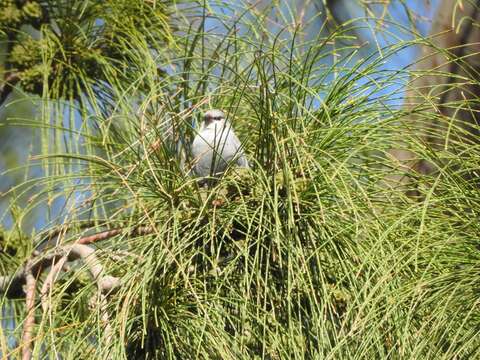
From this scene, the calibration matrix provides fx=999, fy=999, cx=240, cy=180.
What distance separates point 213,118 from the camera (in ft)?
5.41

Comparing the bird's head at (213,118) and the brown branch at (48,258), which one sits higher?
the bird's head at (213,118)

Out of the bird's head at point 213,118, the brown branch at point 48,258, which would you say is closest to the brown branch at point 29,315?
the brown branch at point 48,258

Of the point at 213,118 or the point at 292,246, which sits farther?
the point at 213,118

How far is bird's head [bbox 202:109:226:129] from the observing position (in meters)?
1.62

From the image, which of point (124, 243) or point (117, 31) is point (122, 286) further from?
point (117, 31)

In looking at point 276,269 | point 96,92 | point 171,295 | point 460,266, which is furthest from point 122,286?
point 96,92

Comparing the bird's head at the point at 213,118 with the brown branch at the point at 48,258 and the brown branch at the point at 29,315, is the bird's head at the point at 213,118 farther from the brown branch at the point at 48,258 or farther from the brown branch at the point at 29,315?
the brown branch at the point at 29,315

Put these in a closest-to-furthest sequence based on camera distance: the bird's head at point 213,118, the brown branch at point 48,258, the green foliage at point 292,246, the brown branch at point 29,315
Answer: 1. the green foliage at point 292,246
2. the brown branch at point 29,315
3. the brown branch at point 48,258
4. the bird's head at point 213,118

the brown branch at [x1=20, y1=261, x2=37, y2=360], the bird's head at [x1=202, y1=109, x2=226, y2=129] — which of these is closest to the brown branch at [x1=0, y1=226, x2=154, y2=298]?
the brown branch at [x1=20, y1=261, x2=37, y2=360]

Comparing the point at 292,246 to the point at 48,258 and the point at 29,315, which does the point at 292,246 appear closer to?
the point at 29,315

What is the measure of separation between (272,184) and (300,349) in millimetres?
224

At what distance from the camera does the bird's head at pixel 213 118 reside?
1.62m

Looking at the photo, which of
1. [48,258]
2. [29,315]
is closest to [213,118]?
[48,258]

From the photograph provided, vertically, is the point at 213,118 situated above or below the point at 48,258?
above
